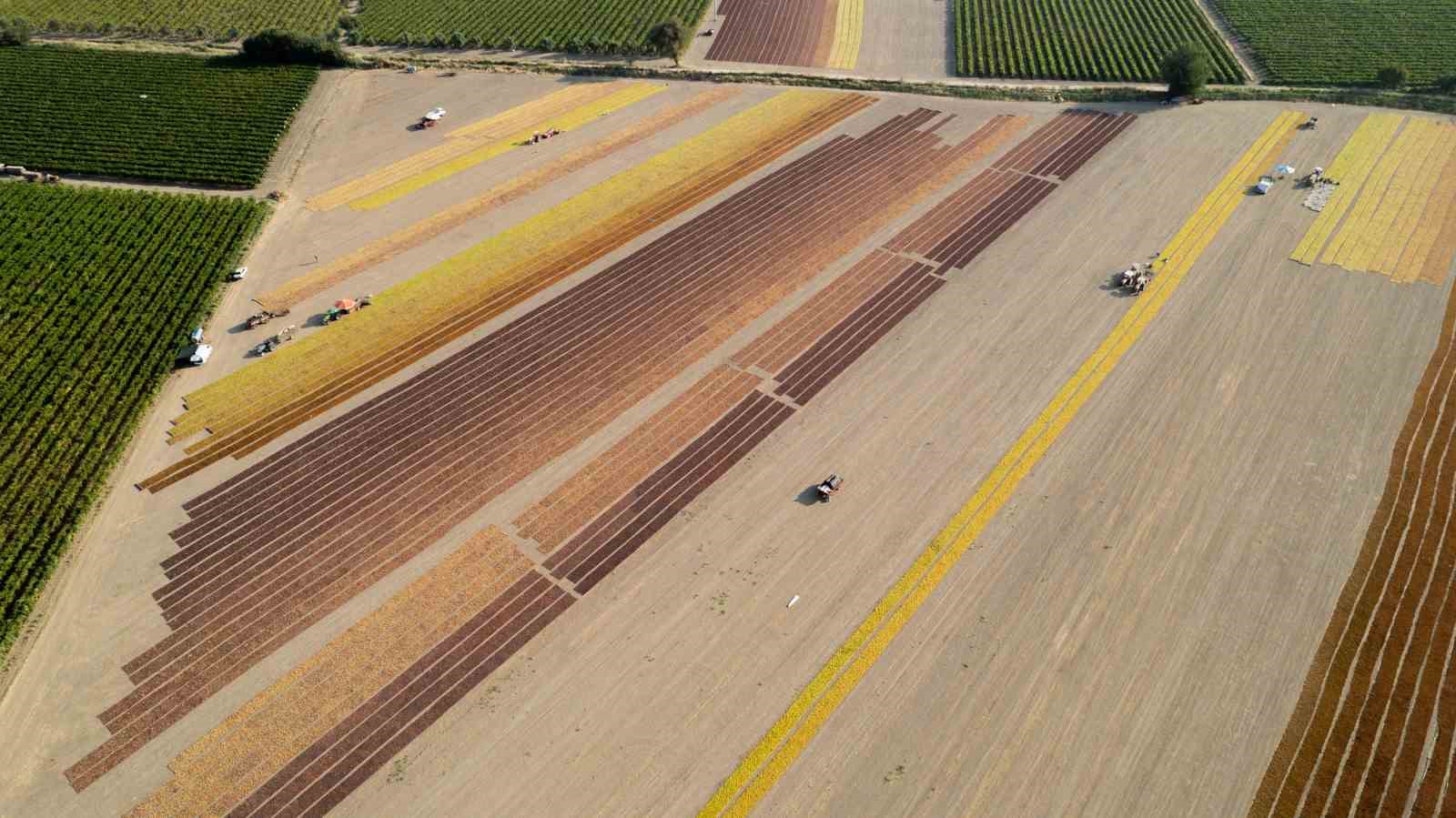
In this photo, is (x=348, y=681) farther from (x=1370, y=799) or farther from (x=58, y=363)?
(x=1370, y=799)

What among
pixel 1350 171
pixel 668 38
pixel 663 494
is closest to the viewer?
pixel 663 494

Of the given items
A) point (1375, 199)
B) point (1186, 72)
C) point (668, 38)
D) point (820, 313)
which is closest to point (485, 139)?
point (668, 38)

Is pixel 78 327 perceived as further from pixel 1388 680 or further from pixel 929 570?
pixel 1388 680

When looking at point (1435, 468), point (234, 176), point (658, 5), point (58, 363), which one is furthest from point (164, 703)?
point (658, 5)

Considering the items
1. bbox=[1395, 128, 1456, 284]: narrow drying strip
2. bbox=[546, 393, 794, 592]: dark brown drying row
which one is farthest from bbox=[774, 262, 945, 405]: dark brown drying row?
bbox=[1395, 128, 1456, 284]: narrow drying strip

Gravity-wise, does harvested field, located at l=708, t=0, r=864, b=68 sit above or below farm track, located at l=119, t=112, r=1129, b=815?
above

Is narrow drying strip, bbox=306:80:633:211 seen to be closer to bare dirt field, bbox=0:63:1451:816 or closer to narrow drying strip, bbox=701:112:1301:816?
bare dirt field, bbox=0:63:1451:816
